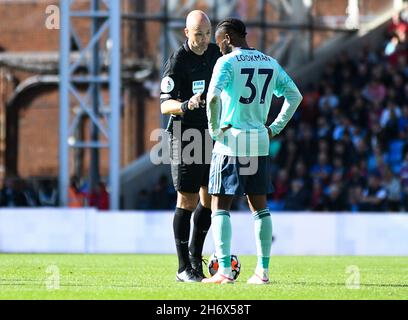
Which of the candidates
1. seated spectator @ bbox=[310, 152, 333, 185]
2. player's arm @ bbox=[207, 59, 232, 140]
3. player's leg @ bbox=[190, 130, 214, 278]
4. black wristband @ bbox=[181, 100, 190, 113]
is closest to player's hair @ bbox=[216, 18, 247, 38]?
player's arm @ bbox=[207, 59, 232, 140]

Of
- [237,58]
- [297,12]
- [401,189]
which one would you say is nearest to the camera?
[237,58]

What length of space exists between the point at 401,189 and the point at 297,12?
21.1 ft

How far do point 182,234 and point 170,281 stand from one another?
44cm

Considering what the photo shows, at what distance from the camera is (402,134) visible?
2255cm

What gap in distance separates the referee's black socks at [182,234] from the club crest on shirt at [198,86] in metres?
1.05

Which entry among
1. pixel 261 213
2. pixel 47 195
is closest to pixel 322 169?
pixel 47 195

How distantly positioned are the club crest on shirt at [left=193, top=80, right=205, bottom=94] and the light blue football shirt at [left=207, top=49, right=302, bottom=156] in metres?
0.59

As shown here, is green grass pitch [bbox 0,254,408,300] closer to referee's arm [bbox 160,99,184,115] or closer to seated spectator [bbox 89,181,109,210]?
referee's arm [bbox 160,99,184,115]

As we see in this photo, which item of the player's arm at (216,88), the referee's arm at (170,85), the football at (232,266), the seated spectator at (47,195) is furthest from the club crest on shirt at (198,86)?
the seated spectator at (47,195)

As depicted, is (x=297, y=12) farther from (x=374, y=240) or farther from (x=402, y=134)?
(x=374, y=240)

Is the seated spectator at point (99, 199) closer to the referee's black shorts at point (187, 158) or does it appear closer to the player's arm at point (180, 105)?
the referee's black shorts at point (187, 158)

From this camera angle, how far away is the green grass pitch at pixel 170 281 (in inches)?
352

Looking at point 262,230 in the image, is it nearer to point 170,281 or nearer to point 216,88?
point 170,281
